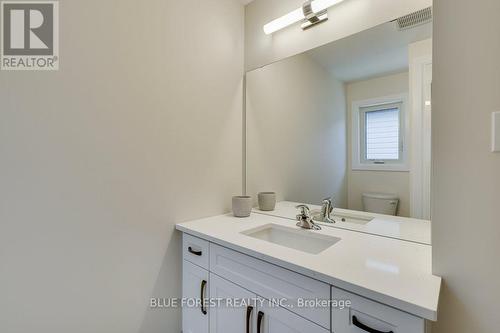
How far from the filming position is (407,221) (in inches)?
44.6

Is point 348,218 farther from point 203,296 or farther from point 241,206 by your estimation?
point 203,296

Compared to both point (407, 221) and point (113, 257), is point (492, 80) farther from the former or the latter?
point (113, 257)

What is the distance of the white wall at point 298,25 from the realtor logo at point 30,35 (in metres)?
1.14

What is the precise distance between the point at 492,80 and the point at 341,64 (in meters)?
0.82

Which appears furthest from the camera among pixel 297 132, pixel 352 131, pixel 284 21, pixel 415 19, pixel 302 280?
pixel 297 132

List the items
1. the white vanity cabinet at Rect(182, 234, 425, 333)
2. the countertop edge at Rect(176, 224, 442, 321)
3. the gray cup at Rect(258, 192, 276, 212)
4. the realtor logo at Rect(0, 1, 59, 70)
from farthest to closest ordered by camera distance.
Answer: the gray cup at Rect(258, 192, 276, 212) → the realtor logo at Rect(0, 1, 59, 70) → the white vanity cabinet at Rect(182, 234, 425, 333) → the countertop edge at Rect(176, 224, 442, 321)

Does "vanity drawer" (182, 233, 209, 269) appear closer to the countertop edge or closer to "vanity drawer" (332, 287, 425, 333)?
the countertop edge

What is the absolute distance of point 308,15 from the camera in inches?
53.4

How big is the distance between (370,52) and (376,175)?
66 cm

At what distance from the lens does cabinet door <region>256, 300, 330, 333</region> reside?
0.81 metres

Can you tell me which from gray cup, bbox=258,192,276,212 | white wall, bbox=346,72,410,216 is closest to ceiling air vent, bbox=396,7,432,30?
white wall, bbox=346,72,410,216

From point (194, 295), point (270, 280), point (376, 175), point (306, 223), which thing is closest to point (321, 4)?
point (376, 175)

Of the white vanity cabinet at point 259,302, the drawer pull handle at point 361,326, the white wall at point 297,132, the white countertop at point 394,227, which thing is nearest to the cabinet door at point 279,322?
the white vanity cabinet at point 259,302

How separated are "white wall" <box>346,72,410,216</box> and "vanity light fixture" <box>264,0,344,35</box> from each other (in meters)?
0.43
